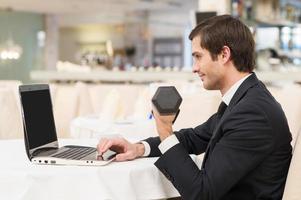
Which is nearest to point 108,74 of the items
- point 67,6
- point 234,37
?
point 234,37

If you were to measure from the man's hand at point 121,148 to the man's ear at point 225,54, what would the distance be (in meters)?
0.54

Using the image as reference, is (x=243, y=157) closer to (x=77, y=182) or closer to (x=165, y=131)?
(x=165, y=131)

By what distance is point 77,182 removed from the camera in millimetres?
1867

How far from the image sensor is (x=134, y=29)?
799 inches

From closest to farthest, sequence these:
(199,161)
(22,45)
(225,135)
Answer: (225,135), (199,161), (22,45)

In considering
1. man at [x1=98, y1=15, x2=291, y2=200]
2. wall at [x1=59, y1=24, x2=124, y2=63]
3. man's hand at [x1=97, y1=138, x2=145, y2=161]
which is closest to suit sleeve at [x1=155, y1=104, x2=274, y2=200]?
man at [x1=98, y1=15, x2=291, y2=200]

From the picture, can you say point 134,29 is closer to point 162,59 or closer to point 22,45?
point 162,59

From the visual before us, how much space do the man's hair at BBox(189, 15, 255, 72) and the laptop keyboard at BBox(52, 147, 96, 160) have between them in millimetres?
635

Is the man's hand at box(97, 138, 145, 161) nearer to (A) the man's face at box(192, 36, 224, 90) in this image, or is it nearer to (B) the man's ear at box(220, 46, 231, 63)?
(A) the man's face at box(192, 36, 224, 90)

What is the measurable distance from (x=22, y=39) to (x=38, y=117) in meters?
14.9

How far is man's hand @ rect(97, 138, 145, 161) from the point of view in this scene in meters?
2.02

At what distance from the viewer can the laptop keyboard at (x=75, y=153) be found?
200 cm

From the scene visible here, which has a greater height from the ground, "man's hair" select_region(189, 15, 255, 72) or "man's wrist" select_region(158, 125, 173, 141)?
"man's hair" select_region(189, 15, 255, 72)

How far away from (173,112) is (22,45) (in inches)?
607
